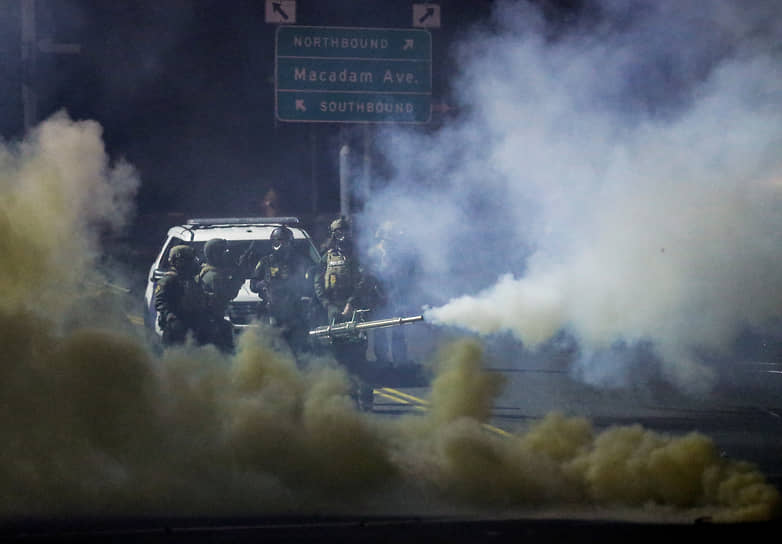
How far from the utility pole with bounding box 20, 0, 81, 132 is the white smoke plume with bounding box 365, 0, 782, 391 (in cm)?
691

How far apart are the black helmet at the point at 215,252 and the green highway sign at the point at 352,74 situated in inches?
221

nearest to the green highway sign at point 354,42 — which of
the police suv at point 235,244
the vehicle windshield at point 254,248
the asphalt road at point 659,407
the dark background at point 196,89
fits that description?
the dark background at point 196,89

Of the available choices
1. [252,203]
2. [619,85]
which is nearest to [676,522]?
[619,85]

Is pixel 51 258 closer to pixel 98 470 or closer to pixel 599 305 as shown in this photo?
pixel 98 470

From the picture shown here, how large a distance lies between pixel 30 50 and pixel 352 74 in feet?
14.9

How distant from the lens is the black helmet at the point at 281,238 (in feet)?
38.8

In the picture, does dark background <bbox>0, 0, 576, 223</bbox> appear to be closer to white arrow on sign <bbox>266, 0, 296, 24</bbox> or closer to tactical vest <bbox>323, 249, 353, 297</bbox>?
white arrow on sign <bbox>266, 0, 296, 24</bbox>

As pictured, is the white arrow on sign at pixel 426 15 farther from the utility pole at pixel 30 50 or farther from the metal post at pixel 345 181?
the utility pole at pixel 30 50

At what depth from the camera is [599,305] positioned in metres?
9.09

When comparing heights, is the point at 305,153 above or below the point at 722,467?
above

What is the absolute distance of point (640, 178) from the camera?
9336mm

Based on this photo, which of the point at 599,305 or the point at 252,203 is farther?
the point at 252,203

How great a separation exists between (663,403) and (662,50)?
12.2ft

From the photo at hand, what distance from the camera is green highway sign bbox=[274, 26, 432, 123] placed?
16.7 m
